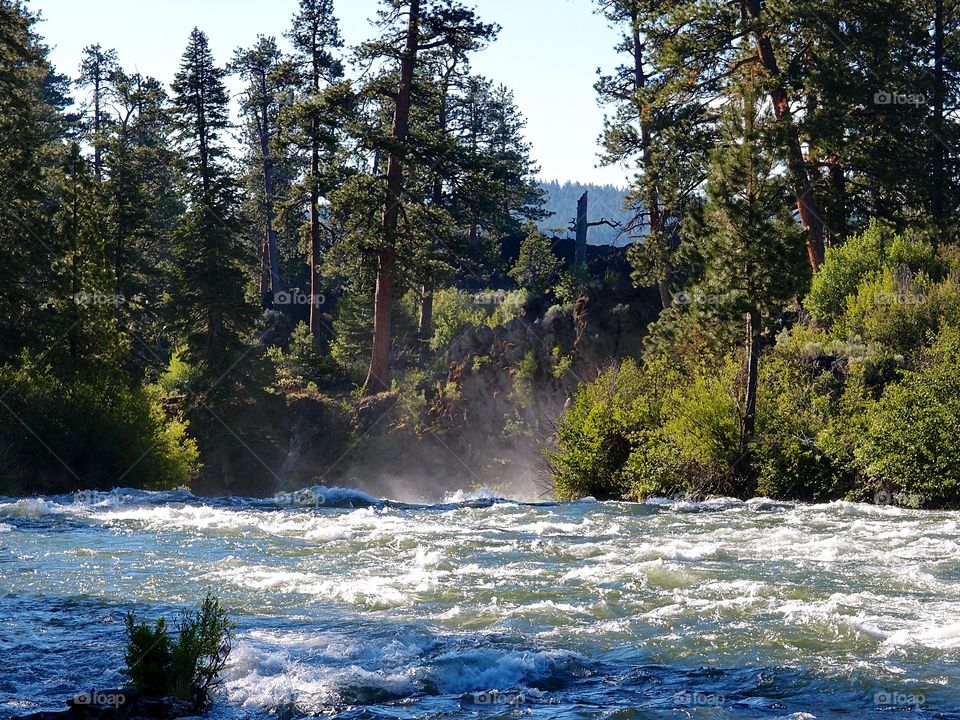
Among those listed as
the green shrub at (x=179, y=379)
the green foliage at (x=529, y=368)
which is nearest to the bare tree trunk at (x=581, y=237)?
the green foliage at (x=529, y=368)

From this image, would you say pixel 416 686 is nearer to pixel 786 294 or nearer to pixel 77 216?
pixel 786 294

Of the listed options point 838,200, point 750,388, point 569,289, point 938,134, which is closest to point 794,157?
point 838,200

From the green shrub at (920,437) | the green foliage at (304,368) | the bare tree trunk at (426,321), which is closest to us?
the green shrub at (920,437)

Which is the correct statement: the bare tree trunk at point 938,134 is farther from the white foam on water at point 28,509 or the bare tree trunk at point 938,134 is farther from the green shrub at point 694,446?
the white foam on water at point 28,509

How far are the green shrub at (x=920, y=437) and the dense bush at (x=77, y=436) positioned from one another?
19.0 meters

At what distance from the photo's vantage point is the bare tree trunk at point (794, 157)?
101 feet

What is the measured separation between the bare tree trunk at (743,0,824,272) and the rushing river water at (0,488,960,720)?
1276 centimetres

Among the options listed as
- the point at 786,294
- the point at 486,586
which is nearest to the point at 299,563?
the point at 486,586

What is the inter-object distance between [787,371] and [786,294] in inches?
81.7

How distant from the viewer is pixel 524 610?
12.9m

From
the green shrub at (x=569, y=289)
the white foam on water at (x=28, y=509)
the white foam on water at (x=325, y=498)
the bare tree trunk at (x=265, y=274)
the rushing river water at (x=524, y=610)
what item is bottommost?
the white foam on water at (x=325, y=498)

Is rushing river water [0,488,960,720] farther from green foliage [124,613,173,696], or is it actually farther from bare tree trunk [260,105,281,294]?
bare tree trunk [260,105,281,294]

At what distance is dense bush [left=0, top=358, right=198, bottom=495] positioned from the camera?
28.9 meters

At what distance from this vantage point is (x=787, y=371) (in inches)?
1013
